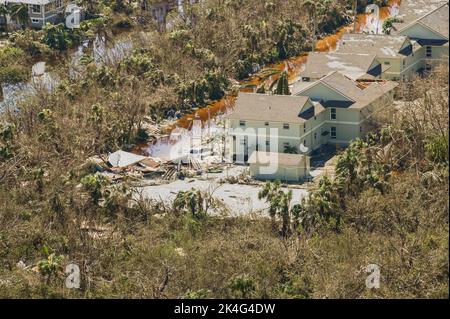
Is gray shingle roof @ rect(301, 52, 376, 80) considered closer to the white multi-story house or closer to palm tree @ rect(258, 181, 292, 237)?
palm tree @ rect(258, 181, 292, 237)

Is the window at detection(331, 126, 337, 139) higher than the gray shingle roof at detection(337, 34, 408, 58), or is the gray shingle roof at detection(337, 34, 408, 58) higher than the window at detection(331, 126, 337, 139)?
the gray shingle roof at detection(337, 34, 408, 58)

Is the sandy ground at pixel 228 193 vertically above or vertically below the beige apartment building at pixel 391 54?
below

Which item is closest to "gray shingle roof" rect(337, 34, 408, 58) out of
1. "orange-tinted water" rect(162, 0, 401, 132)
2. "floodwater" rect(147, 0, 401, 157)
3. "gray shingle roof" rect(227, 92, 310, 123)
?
"floodwater" rect(147, 0, 401, 157)

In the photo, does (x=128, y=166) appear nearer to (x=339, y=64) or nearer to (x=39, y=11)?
(x=339, y=64)

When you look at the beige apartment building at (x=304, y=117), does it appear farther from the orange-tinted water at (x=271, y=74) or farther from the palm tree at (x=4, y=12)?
the palm tree at (x=4, y=12)

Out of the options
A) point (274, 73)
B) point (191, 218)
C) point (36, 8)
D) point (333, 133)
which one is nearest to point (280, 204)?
point (191, 218)

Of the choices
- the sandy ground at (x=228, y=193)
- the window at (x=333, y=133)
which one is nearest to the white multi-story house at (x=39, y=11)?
the window at (x=333, y=133)

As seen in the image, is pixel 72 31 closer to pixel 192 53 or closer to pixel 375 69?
pixel 192 53
